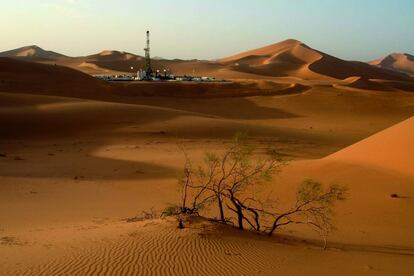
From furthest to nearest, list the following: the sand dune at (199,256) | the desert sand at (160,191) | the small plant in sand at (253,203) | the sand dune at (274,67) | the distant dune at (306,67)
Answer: the distant dune at (306,67) → the sand dune at (274,67) → the small plant in sand at (253,203) → the desert sand at (160,191) → the sand dune at (199,256)

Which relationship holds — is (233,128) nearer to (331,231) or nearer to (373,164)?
(373,164)

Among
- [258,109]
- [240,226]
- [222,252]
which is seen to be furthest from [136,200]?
[258,109]

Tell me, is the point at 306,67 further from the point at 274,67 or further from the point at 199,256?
the point at 199,256

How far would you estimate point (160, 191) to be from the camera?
14.0 meters

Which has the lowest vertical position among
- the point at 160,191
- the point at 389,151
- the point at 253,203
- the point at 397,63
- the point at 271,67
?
the point at 160,191

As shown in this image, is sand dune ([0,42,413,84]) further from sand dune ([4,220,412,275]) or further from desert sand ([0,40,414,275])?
sand dune ([4,220,412,275])

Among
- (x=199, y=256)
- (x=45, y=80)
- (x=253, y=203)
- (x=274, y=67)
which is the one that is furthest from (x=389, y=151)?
(x=274, y=67)

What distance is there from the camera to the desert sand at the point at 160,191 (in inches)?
280

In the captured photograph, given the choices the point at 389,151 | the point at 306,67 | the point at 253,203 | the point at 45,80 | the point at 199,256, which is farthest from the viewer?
the point at 306,67

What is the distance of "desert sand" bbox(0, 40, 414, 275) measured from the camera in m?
7.10

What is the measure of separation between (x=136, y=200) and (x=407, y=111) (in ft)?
119

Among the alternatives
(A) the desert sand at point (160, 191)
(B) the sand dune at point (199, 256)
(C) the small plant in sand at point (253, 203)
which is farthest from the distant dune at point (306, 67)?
→ (B) the sand dune at point (199, 256)

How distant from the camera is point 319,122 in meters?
37.0

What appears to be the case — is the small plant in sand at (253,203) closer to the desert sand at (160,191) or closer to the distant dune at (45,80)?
the desert sand at (160,191)
